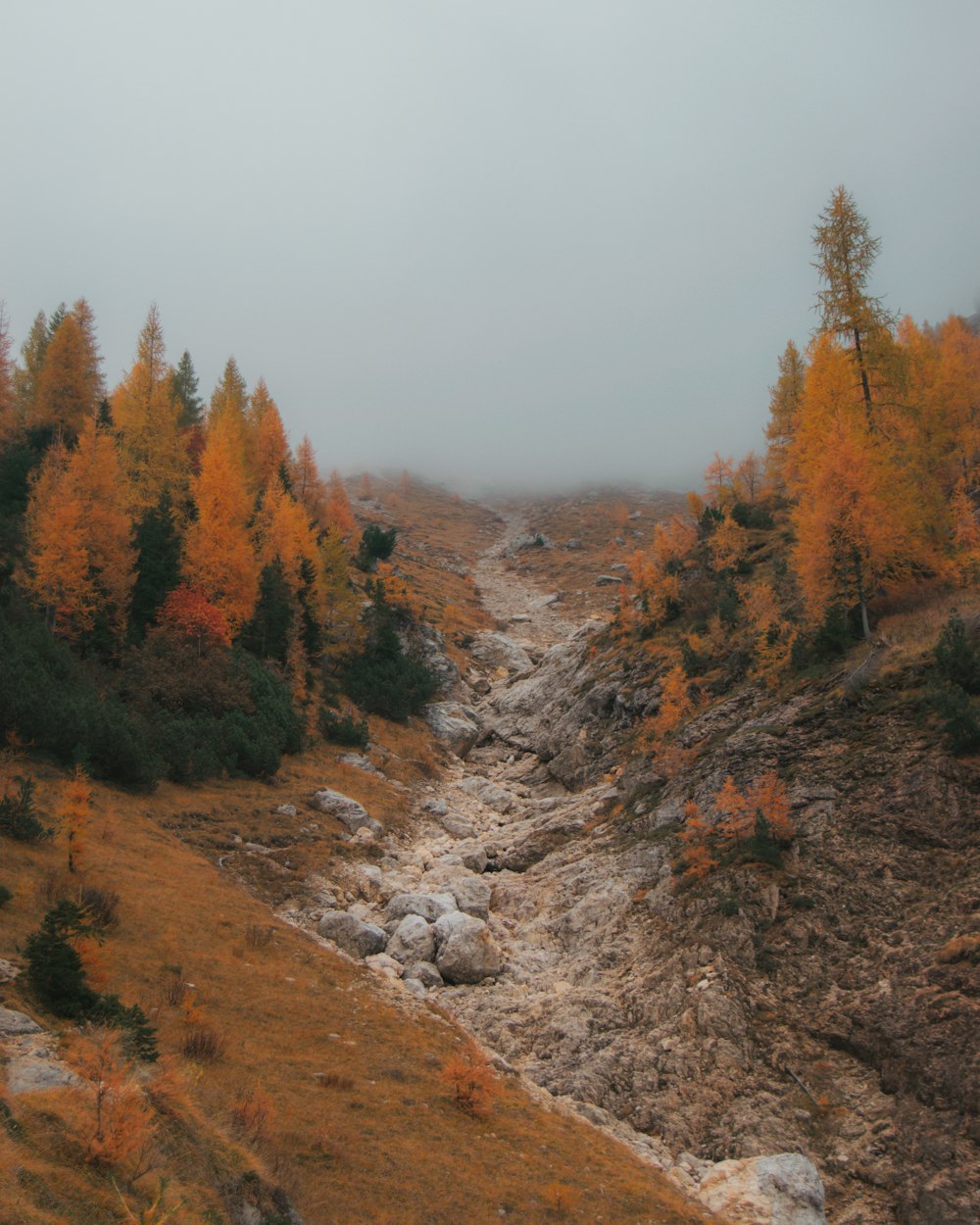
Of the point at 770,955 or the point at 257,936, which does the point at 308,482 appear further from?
the point at 770,955

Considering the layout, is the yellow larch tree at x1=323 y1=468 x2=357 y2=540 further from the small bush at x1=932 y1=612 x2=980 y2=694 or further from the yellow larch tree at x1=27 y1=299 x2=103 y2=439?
the small bush at x1=932 y1=612 x2=980 y2=694

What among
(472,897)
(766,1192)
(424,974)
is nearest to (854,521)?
(472,897)

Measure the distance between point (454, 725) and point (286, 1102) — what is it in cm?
3403

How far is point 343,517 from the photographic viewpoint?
67.9 metres

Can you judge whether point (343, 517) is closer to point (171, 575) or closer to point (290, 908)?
point (171, 575)

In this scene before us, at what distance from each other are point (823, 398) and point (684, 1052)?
25755 millimetres

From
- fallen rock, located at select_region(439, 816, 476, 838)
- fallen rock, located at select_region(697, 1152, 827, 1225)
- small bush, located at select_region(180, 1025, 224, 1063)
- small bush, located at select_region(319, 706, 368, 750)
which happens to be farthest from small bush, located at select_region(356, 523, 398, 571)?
fallen rock, located at select_region(697, 1152, 827, 1225)

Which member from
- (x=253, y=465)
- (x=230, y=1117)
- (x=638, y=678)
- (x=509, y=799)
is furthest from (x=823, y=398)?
(x=253, y=465)

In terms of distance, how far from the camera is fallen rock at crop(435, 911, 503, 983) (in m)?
19.6

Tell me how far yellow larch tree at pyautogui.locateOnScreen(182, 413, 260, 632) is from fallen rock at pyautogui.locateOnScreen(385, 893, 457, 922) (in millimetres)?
21342

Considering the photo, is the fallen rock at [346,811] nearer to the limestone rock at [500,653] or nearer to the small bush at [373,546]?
the limestone rock at [500,653]

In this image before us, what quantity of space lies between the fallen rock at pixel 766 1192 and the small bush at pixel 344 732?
91.6 ft

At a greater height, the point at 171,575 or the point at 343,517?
the point at 343,517

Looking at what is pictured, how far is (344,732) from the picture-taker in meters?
37.5
